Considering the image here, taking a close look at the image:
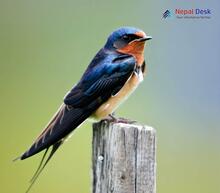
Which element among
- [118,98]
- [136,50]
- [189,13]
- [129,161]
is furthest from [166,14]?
[129,161]

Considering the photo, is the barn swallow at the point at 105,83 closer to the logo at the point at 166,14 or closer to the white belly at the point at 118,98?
the white belly at the point at 118,98

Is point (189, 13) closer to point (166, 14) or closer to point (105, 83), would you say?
point (166, 14)

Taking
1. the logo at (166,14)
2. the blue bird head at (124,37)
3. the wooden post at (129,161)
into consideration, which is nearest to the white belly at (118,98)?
the blue bird head at (124,37)

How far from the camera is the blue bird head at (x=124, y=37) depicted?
8.69 feet

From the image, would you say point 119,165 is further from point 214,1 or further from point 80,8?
point 214,1

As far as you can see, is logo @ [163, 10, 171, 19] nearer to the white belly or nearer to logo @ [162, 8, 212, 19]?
logo @ [162, 8, 212, 19]

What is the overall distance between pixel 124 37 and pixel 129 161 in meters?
0.81

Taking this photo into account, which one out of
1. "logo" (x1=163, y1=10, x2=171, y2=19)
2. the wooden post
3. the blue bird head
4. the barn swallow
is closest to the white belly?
the barn swallow

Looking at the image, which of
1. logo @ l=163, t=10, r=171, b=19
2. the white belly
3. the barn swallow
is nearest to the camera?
the barn swallow

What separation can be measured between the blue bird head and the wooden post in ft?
2.39

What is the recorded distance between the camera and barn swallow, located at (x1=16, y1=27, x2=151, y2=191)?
2.47m

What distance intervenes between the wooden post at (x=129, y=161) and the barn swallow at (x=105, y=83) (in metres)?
0.42

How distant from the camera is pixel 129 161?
6.47 feet

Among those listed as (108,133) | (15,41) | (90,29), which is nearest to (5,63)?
(15,41)
